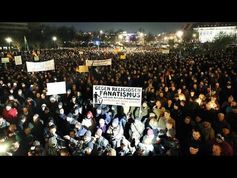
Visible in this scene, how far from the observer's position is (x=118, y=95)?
8688mm

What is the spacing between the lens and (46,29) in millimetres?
38312

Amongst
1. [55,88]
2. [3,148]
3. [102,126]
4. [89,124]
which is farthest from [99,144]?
[55,88]

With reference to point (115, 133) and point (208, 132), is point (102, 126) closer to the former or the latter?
point (115, 133)

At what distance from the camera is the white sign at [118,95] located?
28.2 ft

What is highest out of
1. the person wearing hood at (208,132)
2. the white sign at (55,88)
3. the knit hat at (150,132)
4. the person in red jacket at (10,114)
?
the white sign at (55,88)

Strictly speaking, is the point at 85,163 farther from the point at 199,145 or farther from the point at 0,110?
the point at 0,110

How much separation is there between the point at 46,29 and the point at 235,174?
115 feet

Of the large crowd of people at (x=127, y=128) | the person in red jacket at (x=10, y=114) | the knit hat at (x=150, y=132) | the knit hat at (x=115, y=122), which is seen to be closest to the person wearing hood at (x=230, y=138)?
the large crowd of people at (x=127, y=128)

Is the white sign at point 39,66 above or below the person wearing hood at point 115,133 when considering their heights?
above

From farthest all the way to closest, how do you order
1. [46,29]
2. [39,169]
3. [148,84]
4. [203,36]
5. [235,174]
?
[203,36]
[46,29]
[148,84]
[39,169]
[235,174]

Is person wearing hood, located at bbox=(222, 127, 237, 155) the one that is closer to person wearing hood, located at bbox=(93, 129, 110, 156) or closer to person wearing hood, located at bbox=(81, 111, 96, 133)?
person wearing hood, located at bbox=(93, 129, 110, 156)

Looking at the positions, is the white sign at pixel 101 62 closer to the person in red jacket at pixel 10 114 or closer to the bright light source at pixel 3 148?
the person in red jacket at pixel 10 114

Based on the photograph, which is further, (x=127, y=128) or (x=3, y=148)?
(x=127, y=128)
